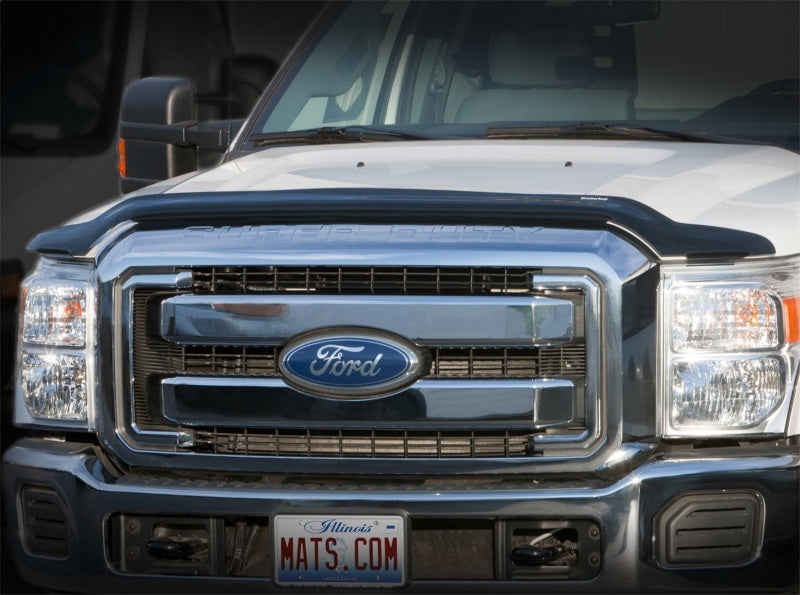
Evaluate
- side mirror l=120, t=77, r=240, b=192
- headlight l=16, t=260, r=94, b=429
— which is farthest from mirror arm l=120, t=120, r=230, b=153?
headlight l=16, t=260, r=94, b=429

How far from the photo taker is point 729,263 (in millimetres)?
3588

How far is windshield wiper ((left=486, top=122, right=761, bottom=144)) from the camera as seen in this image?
15.0ft

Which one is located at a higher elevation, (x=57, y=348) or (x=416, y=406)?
(x=57, y=348)

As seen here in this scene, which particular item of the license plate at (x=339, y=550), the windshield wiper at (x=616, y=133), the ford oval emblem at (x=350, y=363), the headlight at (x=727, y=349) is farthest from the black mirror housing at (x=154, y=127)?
the headlight at (x=727, y=349)

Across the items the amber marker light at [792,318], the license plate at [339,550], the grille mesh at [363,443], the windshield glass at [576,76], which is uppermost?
the windshield glass at [576,76]

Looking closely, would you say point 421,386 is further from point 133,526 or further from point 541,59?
point 541,59

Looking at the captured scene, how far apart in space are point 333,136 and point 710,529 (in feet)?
6.13

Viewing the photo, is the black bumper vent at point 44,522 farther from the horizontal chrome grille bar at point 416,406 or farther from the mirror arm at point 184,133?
the mirror arm at point 184,133

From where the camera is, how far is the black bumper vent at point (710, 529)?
3.54 metres

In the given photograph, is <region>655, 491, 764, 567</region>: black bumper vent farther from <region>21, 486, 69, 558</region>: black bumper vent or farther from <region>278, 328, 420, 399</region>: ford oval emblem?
<region>21, 486, 69, 558</region>: black bumper vent

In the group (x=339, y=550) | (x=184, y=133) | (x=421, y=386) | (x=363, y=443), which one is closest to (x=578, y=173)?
(x=421, y=386)

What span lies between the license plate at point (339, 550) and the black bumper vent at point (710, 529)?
1.94ft

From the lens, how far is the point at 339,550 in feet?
11.9

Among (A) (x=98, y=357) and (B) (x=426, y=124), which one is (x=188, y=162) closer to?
(B) (x=426, y=124)
